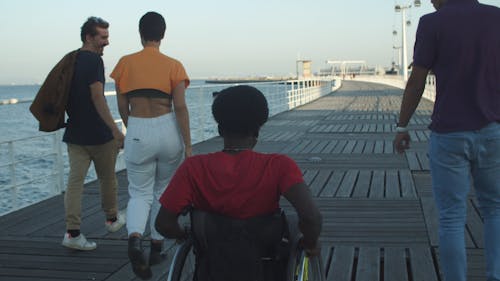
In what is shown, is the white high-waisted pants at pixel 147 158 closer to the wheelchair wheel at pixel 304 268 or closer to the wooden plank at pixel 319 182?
the wheelchair wheel at pixel 304 268

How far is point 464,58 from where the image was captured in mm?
2381

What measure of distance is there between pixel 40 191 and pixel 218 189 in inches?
568

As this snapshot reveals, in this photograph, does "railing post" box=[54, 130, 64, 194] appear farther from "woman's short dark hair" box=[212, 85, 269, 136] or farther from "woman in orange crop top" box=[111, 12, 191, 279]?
"woman's short dark hair" box=[212, 85, 269, 136]

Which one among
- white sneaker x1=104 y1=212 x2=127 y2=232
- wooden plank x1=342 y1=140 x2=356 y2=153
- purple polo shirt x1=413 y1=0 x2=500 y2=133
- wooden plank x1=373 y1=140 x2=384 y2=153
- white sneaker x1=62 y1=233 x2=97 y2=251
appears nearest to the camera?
purple polo shirt x1=413 y1=0 x2=500 y2=133

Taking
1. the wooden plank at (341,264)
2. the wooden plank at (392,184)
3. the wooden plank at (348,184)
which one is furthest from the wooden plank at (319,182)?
the wooden plank at (341,264)

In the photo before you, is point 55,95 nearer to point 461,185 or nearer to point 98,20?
point 98,20

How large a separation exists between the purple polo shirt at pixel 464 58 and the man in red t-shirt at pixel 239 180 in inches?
36.0

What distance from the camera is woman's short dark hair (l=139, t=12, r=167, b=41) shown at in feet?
10.5

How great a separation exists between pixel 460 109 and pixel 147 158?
163 centimetres

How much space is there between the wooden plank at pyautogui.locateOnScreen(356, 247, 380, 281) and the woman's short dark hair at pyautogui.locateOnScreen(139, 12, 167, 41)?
5.55 feet

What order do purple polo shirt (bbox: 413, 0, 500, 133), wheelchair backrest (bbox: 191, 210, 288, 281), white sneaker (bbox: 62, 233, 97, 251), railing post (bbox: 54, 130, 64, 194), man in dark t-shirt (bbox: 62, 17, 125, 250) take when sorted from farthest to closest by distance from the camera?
railing post (bbox: 54, 130, 64, 194) < white sneaker (bbox: 62, 233, 97, 251) < man in dark t-shirt (bbox: 62, 17, 125, 250) < purple polo shirt (bbox: 413, 0, 500, 133) < wheelchair backrest (bbox: 191, 210, 288, 281)

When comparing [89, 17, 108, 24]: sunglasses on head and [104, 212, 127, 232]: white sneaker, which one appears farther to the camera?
[104, 212, 127, 232]: white sneaker

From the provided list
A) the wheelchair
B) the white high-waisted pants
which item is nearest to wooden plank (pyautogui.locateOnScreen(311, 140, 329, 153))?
the white high-waisted pants

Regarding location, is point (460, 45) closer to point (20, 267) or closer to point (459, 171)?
point (459, 171)
